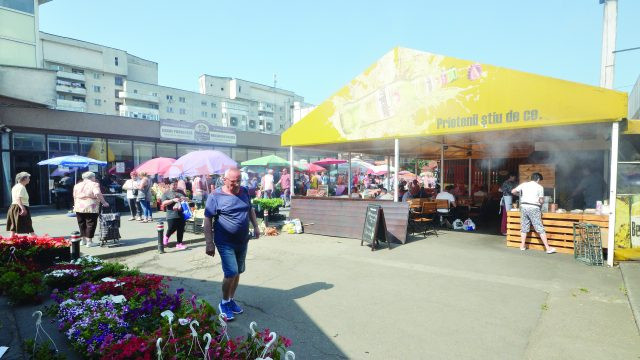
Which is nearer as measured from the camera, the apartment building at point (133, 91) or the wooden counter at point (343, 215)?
the wooden counter at point (343, 215)

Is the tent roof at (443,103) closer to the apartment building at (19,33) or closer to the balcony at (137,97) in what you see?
the apartment building at (19,33)

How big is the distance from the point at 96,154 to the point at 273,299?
16.9 m

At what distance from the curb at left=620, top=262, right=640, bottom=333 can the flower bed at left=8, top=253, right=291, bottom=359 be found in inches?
174

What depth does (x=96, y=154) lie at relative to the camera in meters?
17.7

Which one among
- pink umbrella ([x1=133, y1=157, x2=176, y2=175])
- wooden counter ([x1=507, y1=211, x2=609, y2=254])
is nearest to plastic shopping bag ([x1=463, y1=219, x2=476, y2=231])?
wooden counter ([x1=507, y1=211, x2=609, y2=254])

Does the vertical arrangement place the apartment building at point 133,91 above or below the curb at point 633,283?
above

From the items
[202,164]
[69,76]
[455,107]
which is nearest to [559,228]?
[455,107]

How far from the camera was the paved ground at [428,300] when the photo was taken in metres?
3.64

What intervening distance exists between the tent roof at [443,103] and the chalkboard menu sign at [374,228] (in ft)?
6.98

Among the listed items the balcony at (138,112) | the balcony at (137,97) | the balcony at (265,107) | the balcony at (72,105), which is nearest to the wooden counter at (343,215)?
the balcony at (138,112)

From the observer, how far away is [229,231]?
170 inches

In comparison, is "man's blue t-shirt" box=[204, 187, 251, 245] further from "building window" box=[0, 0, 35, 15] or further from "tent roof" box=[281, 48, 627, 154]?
"building window" box=[0, 0, 35, 15]

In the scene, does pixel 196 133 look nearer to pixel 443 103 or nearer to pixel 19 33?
pixel 19 33

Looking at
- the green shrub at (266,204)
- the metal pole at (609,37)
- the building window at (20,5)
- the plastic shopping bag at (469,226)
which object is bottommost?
the plastic shopping bag at (469,226)
